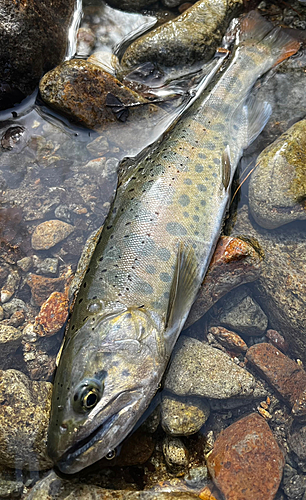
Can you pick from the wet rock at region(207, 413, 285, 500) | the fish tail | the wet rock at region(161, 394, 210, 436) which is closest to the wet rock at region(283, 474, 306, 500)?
the wet rock at region(207, 413, 285, 500)

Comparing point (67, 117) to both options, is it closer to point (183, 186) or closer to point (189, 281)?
point (183, 186)

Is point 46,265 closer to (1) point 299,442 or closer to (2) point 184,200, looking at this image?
(2) point 184,200

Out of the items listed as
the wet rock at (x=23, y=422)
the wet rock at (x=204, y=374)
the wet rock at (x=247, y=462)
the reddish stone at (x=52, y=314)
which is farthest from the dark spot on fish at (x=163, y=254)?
the wet rock at (x=247, y=462)

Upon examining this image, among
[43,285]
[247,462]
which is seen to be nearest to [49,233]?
[43,285]

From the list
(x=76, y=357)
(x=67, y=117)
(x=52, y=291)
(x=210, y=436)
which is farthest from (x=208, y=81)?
(x=210, y=436)

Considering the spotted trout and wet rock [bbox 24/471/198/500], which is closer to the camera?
the spotted trout

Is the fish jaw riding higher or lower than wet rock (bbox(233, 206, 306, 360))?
higher

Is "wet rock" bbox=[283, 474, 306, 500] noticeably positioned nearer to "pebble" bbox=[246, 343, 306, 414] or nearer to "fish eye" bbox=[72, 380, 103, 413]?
"pebble" bbox=[246, 343, 306, 414]
